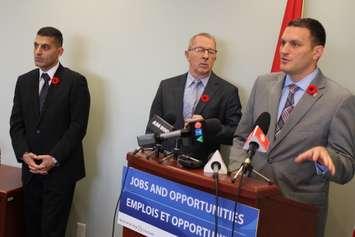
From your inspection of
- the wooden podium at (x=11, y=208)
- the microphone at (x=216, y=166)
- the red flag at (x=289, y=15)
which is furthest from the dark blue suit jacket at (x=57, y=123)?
the microphone at (x=216, y=166)

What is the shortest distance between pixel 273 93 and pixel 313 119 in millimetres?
245

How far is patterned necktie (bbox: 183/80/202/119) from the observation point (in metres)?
2.79

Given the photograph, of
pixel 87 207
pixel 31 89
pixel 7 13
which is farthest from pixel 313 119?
pixel 7 13

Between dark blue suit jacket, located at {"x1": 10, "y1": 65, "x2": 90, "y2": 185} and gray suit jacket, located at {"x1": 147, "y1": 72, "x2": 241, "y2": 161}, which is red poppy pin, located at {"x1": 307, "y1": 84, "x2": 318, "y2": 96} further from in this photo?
dark blue suit jacket, located at {"x1": 10, "y1": 65, "x2": 90, "y2": 185}

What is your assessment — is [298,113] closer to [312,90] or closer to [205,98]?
[312,90]

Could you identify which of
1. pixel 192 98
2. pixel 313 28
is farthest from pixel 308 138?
Answer: pixel 192 98

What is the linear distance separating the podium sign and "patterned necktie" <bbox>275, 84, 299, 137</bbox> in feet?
2.20

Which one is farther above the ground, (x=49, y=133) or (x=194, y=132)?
(x=194, y=132)

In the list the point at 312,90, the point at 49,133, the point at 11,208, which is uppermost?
the point at 312,90

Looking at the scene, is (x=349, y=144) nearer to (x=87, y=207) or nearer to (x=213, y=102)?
(x=213, y=102)

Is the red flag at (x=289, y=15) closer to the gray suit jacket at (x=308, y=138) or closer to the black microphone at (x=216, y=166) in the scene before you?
the gray suit jacket at (x=308, y=138)

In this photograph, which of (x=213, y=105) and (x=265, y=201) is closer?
(x=265, y=201)

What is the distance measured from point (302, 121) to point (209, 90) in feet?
2.94

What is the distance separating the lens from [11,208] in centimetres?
315
